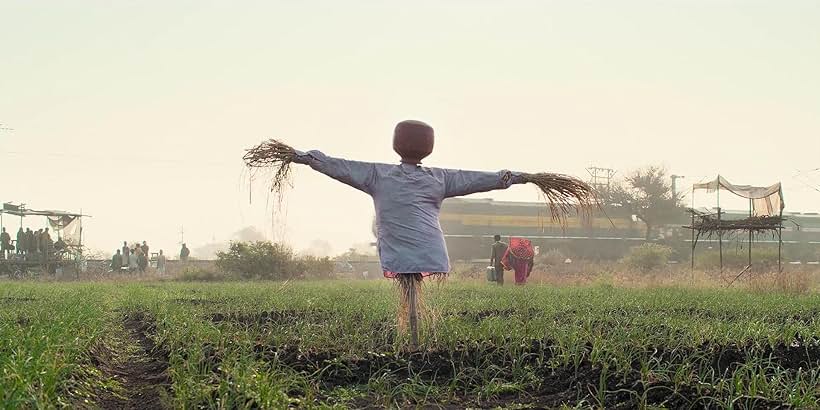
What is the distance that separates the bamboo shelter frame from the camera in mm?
19203

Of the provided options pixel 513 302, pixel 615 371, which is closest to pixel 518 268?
pixel 513 302

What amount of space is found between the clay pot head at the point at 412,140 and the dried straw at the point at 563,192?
837 millimetres

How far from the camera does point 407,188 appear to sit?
6289 mm

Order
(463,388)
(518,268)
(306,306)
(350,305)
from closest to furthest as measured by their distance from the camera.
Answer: (463,388), (350,305), (306,306), (518,268)

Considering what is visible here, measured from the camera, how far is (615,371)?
4809 mm

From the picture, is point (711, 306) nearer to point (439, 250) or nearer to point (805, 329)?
point (805, 329)

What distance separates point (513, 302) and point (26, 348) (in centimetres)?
785

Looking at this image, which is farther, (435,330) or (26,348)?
(435,330)

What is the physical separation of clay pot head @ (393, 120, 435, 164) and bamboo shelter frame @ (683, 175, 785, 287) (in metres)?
14.4

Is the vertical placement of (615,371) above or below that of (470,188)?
below

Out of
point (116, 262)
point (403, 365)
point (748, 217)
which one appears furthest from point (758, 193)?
point (116, 262)

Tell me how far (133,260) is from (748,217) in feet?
75.7

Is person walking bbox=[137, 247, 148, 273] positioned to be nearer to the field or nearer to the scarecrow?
the field

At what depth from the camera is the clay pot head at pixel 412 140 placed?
6.36 metres
